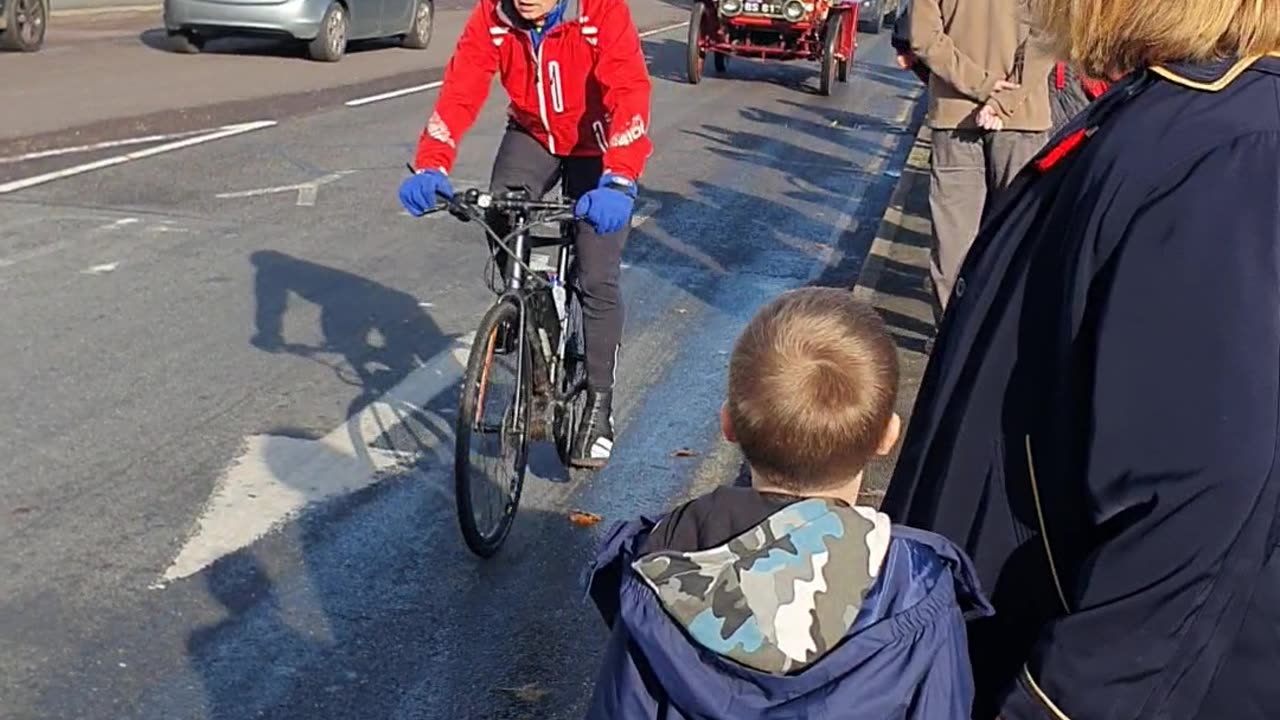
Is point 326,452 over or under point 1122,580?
under

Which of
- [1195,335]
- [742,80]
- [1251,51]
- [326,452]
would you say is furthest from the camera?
[742,80]

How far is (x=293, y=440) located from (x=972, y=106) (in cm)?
295

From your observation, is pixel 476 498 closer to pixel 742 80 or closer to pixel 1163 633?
pixel 1163 633

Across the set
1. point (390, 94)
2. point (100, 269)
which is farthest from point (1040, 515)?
point (390, 94)

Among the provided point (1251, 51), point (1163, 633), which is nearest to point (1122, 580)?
point (1163, 633)

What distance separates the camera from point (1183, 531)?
1.67 metres

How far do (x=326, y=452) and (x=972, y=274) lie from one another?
13.2 feet

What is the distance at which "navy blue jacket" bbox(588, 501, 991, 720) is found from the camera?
1777 mm

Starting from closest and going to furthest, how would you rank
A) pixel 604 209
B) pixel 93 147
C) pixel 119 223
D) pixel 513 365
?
1. pixel 604 209
2. pixel 513 365
3. pixel 119 223
4. pixel 93 147

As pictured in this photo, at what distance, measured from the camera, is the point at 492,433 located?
16.0ft

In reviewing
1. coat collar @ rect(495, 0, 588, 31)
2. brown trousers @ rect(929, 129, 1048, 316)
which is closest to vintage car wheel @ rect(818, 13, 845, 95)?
brown trousers @ rect(929, 129, 1048, 316)

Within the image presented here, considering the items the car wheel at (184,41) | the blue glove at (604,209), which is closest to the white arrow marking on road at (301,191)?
the blue glove at (604,209)

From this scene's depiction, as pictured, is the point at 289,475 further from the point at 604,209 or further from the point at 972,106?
the point at 972,106

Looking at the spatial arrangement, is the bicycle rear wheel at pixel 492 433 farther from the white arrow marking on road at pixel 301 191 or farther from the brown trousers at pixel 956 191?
the white arrow marking on road at pixel 301 191
